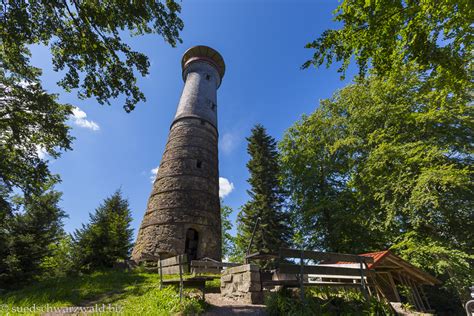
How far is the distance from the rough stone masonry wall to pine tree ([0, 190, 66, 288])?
39.0ft

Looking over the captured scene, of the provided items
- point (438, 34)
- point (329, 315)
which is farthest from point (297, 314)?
point (438, 34)

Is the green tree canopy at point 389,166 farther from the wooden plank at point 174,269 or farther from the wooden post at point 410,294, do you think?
the wooden plank at point 174,269

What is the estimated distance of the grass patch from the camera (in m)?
5.04

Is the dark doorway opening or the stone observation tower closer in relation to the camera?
the stone observation tower

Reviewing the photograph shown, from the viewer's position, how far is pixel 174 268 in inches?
238

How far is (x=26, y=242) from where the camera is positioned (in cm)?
1391

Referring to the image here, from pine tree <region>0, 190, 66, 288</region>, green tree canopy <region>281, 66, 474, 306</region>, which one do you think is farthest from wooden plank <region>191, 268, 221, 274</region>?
pine tree <region>0, 190, 66, 288</region>

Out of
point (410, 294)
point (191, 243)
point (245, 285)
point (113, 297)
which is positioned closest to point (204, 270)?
point (191, 243)

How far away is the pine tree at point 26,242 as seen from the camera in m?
13.0

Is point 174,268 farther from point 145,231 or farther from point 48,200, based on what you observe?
point 48,200

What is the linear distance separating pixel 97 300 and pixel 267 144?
54.3ft

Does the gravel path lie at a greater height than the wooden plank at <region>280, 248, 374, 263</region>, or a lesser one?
lesser

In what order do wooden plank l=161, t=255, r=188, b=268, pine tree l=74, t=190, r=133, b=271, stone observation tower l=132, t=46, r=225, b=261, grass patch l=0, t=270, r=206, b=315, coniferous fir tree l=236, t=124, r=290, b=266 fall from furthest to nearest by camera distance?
coniferous fir tree l=236, t=124, r=290, b=266 → pine tree l=74, t=190, r=133, b=271 → stone observation tower l=132, t=46, r=225, b=261 → wooden plank l=161, t=255, r=188, b=268 → grass patch l=0, t=270, r=206, b=315

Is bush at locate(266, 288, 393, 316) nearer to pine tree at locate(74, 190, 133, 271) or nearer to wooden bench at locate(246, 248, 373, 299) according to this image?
wooden bench at locate(246, 248, 373, 299)
